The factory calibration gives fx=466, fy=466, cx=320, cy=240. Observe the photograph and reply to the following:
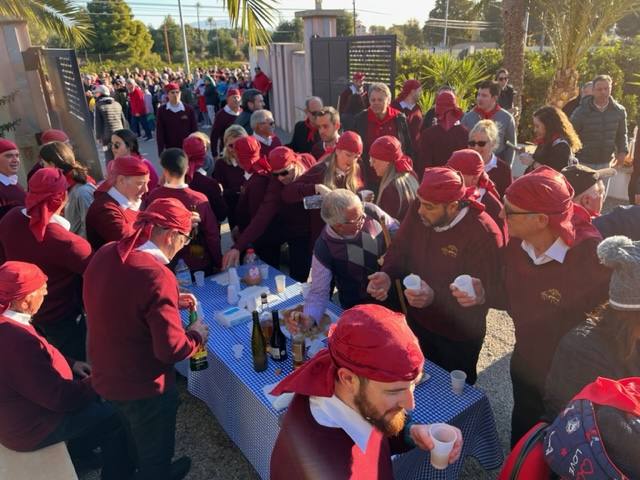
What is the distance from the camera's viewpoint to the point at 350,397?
161 cm

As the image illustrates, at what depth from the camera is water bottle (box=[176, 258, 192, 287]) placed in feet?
13.7

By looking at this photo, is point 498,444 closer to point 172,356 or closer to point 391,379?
point 391,379

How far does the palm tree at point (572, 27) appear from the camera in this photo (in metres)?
9.90

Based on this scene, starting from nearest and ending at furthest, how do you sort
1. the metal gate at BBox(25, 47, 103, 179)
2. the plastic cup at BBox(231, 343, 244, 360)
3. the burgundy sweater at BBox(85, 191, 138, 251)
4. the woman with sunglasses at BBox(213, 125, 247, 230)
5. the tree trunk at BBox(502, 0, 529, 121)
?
Answer: the plastic cup at BBox(231, 343, 244, 360)
the burgundy sweater at BBox(85, 191, 138, 251)
the woman with sunglasses at BBox(213, 125, 247, 230)
the metal gate at BBox(25, 47, 103, 179)
the tree trunk at BBox(502, 0, 529, 121)

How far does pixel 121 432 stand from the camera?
306 cm

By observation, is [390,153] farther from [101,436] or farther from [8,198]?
[8,198]

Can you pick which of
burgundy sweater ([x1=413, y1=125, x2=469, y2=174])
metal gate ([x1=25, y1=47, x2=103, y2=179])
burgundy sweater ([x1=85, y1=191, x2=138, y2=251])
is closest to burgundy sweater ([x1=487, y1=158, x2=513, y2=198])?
burgundy sweater ([x1=413, y1=125, x2=469, y2=174])

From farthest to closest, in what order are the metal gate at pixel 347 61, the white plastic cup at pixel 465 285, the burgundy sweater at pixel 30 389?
the metal gate at pixel 347 61 < the white plastic cup at pixel 465 285 < the burgundy sweater at pixel 30 389

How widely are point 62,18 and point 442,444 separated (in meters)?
10.4

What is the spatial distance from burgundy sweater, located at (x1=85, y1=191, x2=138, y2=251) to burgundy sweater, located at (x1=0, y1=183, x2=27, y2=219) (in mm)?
996

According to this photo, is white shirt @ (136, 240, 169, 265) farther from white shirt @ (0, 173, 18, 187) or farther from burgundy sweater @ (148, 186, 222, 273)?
white shirt @ (0, 173, 18, 187)

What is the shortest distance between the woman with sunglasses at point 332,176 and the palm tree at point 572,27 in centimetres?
827

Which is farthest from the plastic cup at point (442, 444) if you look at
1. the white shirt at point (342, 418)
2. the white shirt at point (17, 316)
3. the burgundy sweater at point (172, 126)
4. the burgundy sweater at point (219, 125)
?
the burgundy sweater at point (172, 126)

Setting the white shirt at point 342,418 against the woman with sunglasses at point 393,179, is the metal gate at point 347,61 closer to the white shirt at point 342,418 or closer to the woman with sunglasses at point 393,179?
the woman with sunglasses at point 393,179
